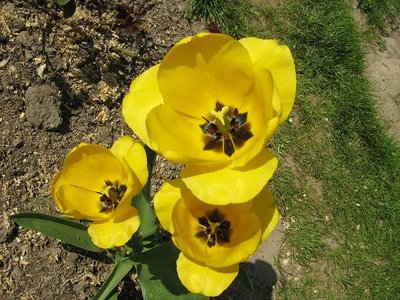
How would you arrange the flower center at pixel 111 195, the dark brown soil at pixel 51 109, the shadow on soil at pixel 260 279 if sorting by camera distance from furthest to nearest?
the shadow on soil at pixel 260 279 → the dark brown soil at pixel 51 109 → the flower center at pixel 111 195

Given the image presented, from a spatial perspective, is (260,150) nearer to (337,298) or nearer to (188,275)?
(188,275)

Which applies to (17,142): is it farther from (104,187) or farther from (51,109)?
A: (104,187)

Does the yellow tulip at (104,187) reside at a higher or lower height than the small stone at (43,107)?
higher

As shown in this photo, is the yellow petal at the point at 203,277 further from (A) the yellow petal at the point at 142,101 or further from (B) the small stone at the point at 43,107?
(B) the small stone at the point at 43,107

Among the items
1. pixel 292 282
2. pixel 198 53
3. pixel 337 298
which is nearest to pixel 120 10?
pixel 198 53

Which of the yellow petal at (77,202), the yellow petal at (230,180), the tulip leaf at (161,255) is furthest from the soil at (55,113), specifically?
the yellow petal at (230,180)

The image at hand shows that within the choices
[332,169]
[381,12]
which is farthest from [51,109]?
[381,12]
